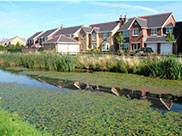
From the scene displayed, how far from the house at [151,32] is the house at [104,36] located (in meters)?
3.06

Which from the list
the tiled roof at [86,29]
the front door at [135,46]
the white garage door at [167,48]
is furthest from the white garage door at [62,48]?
the white garage door at [167,48]

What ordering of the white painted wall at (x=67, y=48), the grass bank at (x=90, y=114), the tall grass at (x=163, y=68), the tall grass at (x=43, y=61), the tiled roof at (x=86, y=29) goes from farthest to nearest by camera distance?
the tiled roof at (x=86, y=29) → the white painted wall at (x=67, y=48) → the tall grass at (x=43, y=61) → the tall grass at (x=163, y=68) → the grass bank at (x=90, y=114)

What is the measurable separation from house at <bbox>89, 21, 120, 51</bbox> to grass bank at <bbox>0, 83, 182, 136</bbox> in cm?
3482

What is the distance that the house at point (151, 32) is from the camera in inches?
1378

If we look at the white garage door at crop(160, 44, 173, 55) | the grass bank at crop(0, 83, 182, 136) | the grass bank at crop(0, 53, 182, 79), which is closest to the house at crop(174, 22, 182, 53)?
the white garage door at crop(160, 44, 173, 55)

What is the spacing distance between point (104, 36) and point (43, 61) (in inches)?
992

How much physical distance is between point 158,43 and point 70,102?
29791 millimetres

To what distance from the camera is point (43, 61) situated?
76.1 ft

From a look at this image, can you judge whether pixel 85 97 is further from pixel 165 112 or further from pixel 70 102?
pixel 165 112

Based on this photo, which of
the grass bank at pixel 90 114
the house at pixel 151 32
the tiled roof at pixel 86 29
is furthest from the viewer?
the tiled roof at pixel 86 29

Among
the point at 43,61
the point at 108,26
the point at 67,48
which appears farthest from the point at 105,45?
the point at 43,61

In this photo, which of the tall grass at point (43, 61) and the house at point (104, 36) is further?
the house at point (104, 36)

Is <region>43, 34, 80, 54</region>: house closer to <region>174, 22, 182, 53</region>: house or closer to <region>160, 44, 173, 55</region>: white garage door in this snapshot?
<region>160, 44, 173, 55</region>: white garage door

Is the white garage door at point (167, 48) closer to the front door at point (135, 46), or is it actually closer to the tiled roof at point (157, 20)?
the tiled roof at point (157, 20)
